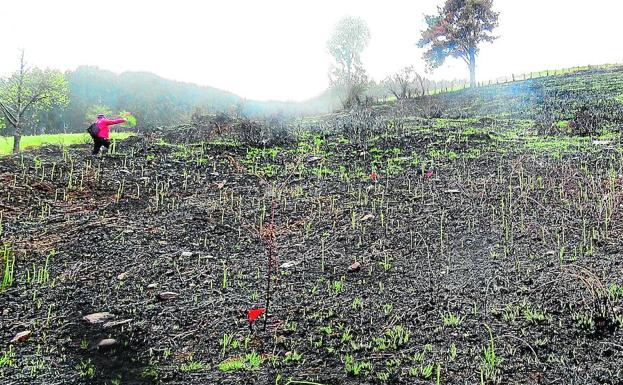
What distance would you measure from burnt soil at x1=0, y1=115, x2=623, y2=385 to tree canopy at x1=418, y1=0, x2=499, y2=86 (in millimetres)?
21180

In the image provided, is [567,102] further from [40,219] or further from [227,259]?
[40,219]

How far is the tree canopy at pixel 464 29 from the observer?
26.8 m

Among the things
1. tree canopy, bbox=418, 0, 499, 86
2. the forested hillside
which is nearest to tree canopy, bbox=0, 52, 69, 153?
the forested hillside

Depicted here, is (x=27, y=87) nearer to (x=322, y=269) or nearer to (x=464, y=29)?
(x=322, y=269)

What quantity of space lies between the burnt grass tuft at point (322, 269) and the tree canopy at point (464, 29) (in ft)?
67.6

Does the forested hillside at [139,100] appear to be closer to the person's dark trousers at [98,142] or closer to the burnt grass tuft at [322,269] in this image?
the person's dark trousers at [98,142]

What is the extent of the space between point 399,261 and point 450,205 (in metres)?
1.75

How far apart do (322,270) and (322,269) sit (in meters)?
0.02

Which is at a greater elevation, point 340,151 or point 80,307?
point 340,151

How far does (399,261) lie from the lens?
181 inches

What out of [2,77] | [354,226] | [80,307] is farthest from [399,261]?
[2,77]

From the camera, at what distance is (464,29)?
26.9m

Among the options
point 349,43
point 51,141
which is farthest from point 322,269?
point 349,43

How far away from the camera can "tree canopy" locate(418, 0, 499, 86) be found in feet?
87.8
